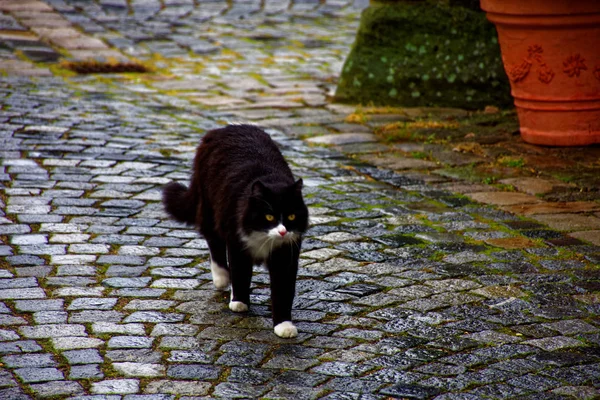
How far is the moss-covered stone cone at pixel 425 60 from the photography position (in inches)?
337

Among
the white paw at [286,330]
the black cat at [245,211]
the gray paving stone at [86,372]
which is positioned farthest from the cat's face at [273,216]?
the gray paving stone at [86,372]

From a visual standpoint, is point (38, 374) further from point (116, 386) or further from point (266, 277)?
point (266, 277)

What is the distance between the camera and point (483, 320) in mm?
4102

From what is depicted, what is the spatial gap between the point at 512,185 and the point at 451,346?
276 centimetres

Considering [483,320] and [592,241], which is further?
[592,241]

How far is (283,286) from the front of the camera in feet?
13.0

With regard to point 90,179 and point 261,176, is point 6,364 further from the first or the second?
point 90,179

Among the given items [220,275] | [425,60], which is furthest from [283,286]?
[425,60]

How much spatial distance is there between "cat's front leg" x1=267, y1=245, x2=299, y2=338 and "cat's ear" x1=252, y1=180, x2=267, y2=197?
11.3 inches

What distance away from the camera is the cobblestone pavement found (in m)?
3.52

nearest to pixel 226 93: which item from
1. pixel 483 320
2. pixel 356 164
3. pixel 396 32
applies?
pixel 396 32

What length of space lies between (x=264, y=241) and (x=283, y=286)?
0.24 metres

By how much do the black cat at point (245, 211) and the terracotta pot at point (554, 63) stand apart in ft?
10.2

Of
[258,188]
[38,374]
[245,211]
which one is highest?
[258,188]
